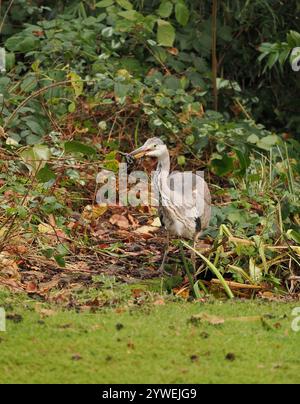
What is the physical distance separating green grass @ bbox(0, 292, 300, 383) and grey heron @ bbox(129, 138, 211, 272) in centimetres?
156

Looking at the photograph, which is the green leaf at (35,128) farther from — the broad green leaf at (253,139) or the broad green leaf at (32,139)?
the broad green leaf at (253,139)

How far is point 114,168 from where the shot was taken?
672 cm

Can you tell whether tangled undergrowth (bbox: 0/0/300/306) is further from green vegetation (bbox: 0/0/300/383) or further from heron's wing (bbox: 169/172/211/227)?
heron's wing (bbox: 169/172/211/227)

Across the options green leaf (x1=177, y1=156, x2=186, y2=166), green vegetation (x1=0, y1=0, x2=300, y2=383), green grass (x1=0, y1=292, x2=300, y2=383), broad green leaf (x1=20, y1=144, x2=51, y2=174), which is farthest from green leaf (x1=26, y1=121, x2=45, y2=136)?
green grass (x1=0, y1=292, x2=300, y2=383)

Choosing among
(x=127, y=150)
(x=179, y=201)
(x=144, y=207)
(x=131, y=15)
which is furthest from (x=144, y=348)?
(x=131, y=15)

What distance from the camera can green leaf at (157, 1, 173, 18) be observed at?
977 cm

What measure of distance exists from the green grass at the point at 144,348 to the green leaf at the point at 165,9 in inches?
174

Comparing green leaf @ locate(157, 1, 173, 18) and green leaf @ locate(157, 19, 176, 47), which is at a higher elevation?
green leaf @ locate(157, 1, 173, 18)

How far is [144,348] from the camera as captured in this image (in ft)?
17.7

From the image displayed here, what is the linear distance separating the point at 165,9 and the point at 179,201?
110 inches

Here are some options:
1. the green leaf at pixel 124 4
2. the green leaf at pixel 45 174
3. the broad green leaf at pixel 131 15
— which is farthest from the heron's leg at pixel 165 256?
the green leaf at pixel 124 4

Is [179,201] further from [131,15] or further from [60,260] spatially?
[131,15]

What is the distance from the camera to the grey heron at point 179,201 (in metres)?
7.72
